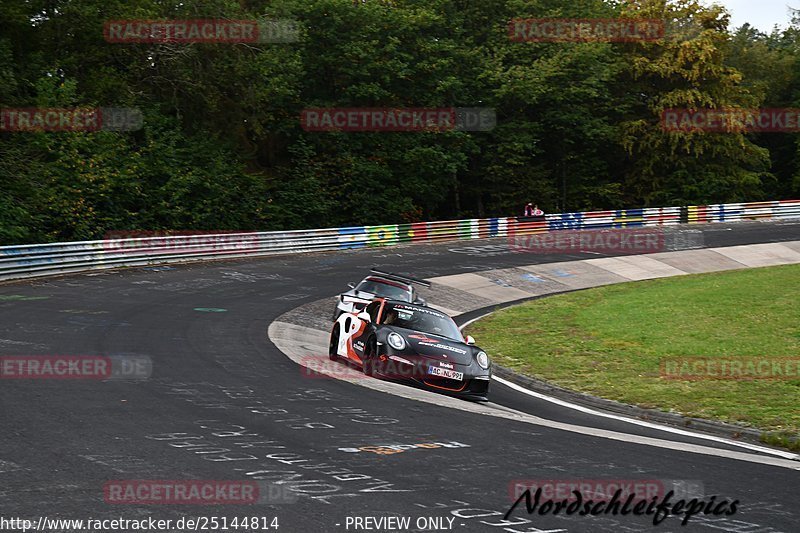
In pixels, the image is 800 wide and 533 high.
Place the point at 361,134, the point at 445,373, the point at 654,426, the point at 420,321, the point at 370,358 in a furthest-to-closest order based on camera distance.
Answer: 1. the point at 361,134
2. the point at 420,321
3. the point at 370,358
4. the point at 445,373
5. the point at 654,426

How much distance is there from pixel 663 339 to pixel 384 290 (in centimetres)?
658

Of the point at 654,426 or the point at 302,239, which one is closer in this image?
the point at 654,426

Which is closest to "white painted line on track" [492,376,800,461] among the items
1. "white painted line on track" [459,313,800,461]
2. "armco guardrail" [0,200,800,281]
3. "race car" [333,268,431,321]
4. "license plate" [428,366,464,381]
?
"white painted line on track" [459,313,800,461]

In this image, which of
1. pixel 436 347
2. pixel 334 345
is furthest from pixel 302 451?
pixel 334 345

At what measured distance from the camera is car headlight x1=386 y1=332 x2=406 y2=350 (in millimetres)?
14516

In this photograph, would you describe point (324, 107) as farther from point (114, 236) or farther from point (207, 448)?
point (207, 448)

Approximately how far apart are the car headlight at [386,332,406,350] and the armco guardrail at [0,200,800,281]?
1596 cm

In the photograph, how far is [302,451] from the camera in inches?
354

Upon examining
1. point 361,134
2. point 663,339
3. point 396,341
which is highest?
point 361,134

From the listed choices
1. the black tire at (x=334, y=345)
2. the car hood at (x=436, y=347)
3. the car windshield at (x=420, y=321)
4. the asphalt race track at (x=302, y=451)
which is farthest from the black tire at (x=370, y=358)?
the black tire at (x=334, y=345)

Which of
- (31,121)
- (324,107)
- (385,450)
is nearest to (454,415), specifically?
(385,450)

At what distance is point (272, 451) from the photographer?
29.3 feet

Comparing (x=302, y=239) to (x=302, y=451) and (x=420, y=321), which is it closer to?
(x=420, y=321)

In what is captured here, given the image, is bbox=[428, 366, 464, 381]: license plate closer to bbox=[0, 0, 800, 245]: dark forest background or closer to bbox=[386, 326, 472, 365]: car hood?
bbox=[386, 326, 472, 365]: car hood
